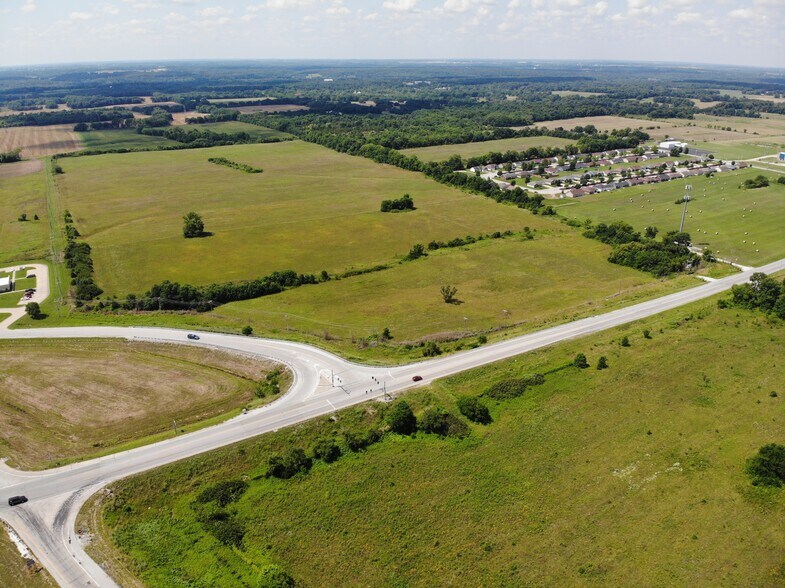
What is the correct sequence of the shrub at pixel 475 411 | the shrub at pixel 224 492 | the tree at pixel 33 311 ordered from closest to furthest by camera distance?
the shrub at pixel 224 492 → the shrub at pixel 475 411 → the tree at pixel 33 311

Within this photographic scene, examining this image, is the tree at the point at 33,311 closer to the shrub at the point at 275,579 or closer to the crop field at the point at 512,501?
the crop field at the point at 512,501

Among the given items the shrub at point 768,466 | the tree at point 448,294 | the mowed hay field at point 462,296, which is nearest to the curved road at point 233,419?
the mowed hay field at point 462,296

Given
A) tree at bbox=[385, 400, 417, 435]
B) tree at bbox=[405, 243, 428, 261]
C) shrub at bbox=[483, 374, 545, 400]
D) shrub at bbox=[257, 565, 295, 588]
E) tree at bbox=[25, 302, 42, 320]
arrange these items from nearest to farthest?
shrub at bbox=[257, 565, 295, 588] < tree at bbox=[385, 400, 417, 435] < shrub at bbox=[483, 374, 545, 400] < tree at bbox=[25, 302, 42, 320] < tree at bbox=[405, 243, 428, 261]

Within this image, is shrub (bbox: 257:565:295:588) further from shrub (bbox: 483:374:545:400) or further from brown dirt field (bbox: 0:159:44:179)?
brown dirt field (bbox: 0:159:44:179)

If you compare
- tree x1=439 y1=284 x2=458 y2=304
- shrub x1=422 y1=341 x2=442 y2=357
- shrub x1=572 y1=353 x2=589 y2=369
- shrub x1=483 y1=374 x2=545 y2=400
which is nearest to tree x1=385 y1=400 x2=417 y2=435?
shrub x1=483 y1=374 x2=545 y2=400

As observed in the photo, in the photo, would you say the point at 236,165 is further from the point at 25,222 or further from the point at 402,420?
the point at 402,420
